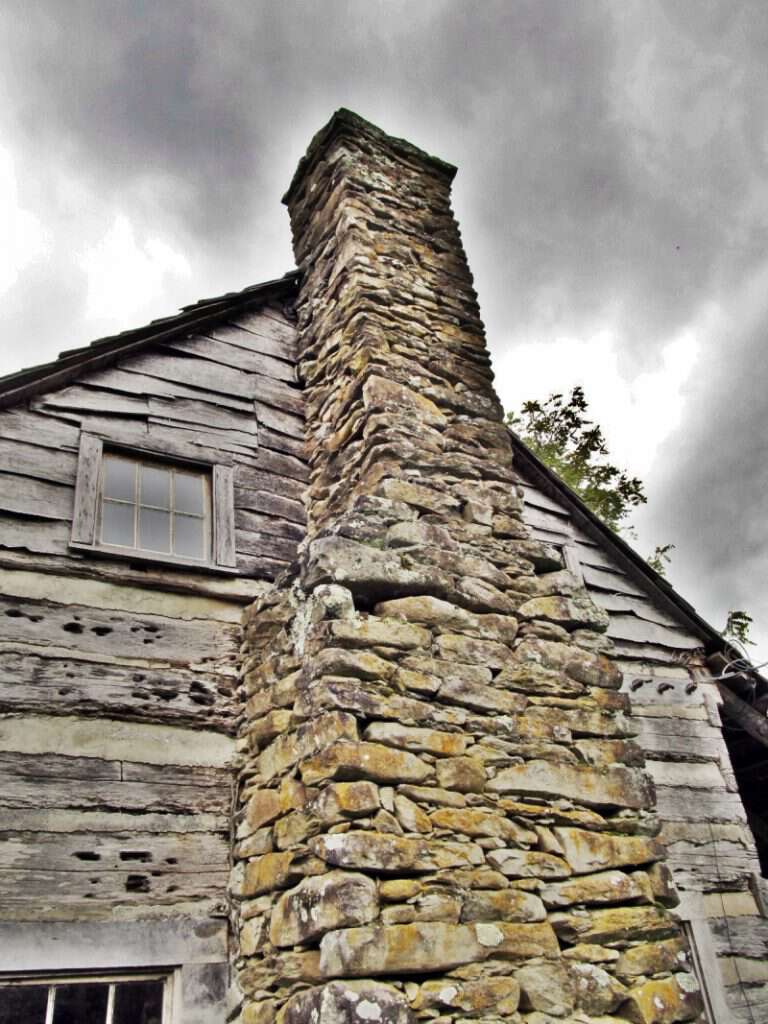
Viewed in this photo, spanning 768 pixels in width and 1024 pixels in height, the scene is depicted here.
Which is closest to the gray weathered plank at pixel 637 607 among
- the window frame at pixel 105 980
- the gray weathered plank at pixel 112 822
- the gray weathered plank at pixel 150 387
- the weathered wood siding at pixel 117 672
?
the weathered wood siding at pixel 117 672

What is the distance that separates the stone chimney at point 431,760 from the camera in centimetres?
341

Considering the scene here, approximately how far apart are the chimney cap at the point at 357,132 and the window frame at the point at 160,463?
10.8 feet

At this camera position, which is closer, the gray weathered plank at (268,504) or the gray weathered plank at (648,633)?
the gray weathered plank at (268,504)

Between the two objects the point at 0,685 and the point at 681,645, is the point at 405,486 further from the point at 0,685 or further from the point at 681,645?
the point at 681,645

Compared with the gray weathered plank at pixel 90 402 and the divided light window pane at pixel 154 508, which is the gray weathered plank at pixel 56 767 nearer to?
the divided light window pane at pixel 154 508

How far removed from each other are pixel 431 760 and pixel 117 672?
1.89 m

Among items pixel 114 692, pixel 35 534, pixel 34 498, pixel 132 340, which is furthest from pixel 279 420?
pixel 114 692

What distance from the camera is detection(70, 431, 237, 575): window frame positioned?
4871 millimetres

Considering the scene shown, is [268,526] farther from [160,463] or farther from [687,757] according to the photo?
[687,757]

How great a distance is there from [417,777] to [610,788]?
1.24 metres

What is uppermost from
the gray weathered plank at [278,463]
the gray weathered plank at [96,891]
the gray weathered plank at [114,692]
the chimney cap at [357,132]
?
the chimney cap at [357,132]

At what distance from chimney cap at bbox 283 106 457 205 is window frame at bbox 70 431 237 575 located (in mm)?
3288

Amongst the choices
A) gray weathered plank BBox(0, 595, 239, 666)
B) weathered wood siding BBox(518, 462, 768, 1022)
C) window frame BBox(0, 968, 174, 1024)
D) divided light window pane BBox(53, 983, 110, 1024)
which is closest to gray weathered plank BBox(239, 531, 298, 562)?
gray weathered plank BBox(0, 595, 239, 666)

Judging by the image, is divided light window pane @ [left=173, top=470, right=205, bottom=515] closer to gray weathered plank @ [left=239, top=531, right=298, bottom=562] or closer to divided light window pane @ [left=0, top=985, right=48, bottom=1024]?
gray weathered plank @ [left=239, top=531, right=298, bottom=562]
